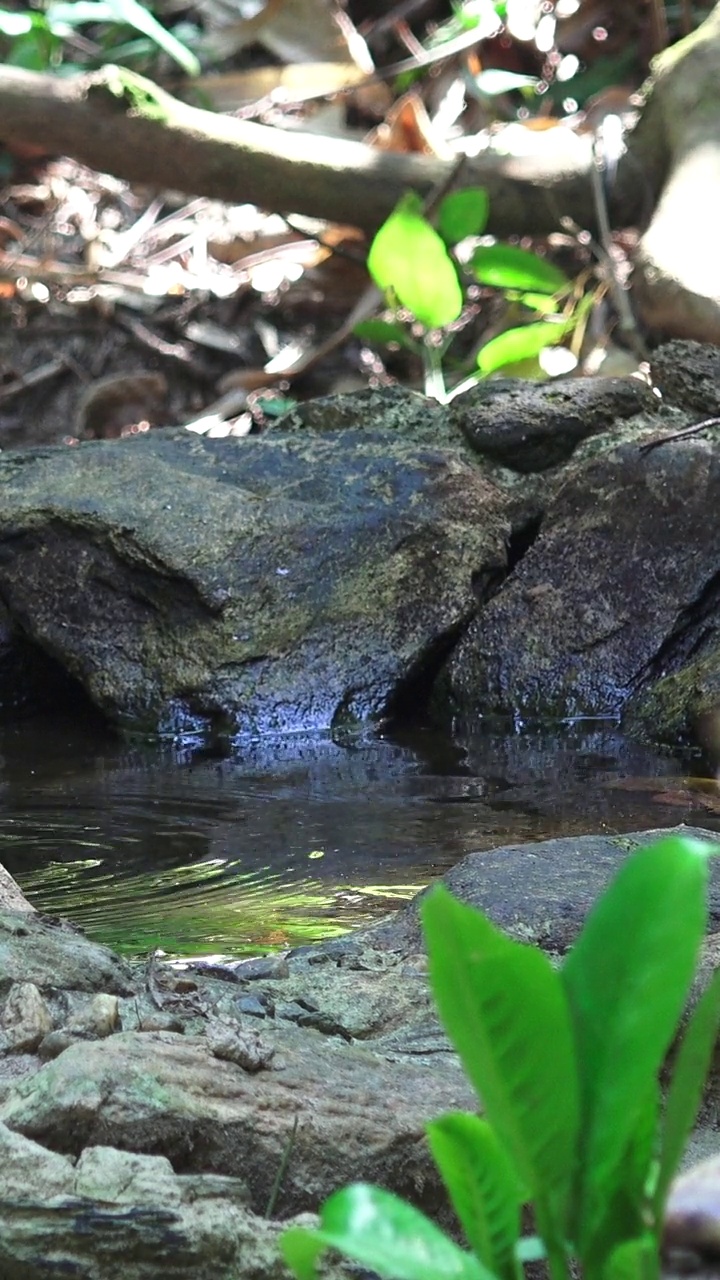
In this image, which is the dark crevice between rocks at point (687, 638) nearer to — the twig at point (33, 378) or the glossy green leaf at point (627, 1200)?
the glossy green leaf at point (627, 1200)

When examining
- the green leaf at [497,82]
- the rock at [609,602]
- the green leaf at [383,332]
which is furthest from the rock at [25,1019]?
the green leaf at [497,82]

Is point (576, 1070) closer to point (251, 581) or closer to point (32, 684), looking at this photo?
point (251, 581)

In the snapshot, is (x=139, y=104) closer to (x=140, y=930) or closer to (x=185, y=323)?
(x=185, y=323)

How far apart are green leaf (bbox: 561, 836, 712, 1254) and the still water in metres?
1.39

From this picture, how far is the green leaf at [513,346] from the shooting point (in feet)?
19.0

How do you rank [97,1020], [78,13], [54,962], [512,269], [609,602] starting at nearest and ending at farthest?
[97,1020], [54,962], [609,602], [512,269], [78,13]

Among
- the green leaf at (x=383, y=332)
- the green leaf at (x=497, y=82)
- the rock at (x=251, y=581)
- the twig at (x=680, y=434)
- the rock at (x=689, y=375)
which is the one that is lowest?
the rock at (x=251, y=581)

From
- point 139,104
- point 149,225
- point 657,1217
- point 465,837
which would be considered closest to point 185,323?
point 149,225

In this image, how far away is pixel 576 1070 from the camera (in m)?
0.92

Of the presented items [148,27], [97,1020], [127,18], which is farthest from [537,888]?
[148,27]

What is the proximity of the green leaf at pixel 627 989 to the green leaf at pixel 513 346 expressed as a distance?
5.01 metres

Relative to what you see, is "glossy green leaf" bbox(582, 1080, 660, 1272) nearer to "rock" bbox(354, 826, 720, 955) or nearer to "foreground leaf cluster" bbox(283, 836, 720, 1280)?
"foreground leaf cluster" bbox(283, 836, 720, 1280)

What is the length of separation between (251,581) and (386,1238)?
3635mm

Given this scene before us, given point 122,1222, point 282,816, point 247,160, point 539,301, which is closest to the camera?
point 122,1222
